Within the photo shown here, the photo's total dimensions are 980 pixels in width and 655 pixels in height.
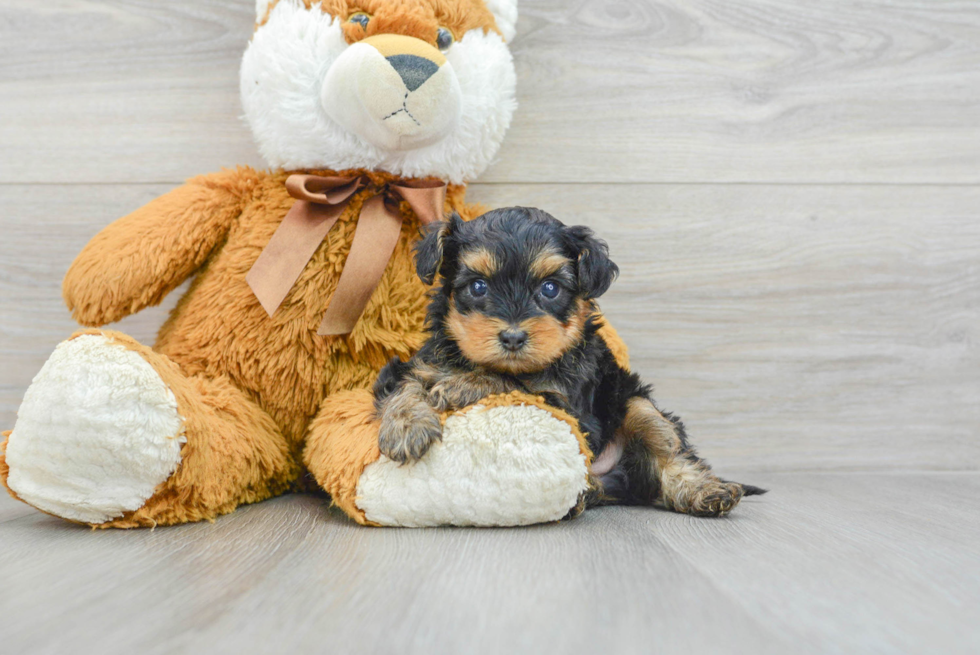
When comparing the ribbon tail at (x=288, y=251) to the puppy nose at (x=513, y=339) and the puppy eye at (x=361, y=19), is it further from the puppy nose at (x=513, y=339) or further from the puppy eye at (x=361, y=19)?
the puppy nose at (x=513, y=339)

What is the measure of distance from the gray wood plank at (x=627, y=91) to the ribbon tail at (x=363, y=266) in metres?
0.56

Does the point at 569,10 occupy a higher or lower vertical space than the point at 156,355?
higher

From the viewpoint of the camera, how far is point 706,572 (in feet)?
3.94

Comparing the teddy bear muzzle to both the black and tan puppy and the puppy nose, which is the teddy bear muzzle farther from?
the puppy nose

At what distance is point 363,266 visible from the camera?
1728 millimetres

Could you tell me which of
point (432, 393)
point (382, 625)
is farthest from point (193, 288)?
point (382, 625)

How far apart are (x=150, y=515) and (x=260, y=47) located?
3.71 ft

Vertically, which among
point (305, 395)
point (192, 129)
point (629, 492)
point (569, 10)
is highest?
point (569, 10)

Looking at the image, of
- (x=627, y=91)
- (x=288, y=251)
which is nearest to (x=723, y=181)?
(x=627, y=91)

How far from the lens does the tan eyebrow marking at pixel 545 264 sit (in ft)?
4.84

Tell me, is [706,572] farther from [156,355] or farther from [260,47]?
[260,47]

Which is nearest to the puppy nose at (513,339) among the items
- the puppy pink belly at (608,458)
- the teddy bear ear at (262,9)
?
the puppy pink belly at (608,458)

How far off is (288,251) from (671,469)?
1.06 m

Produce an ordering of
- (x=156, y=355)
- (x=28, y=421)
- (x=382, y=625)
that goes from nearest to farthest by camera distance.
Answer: (x=382, y=625) → (x=28, y=421) → (x=156, y=355)
